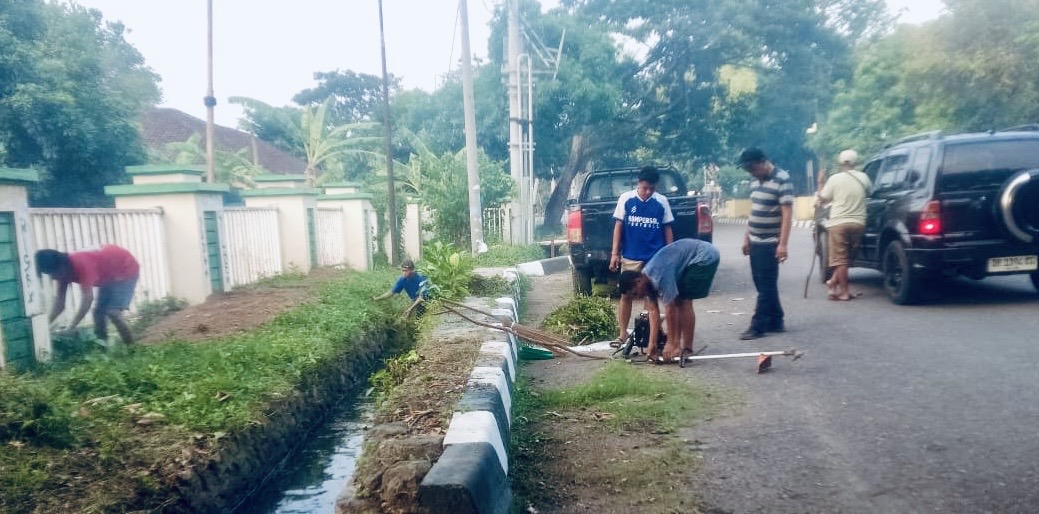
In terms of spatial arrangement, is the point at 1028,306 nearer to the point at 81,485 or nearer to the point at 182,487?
the point at 182,487

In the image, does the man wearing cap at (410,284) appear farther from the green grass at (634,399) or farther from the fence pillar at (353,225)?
the fence pillar at (353,225)

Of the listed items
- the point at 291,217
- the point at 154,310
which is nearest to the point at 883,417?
the point at 154,310

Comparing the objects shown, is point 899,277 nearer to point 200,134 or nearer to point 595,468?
point 595,468

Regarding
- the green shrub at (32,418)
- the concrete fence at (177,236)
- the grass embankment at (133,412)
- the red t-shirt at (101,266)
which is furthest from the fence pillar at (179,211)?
the green shrub at (32,418)

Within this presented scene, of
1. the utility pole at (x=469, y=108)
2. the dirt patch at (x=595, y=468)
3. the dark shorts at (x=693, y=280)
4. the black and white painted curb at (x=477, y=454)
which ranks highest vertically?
the utility pole at (x=469, y=108)

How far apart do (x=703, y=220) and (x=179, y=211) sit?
21.6ft

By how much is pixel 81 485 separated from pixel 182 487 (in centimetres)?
53

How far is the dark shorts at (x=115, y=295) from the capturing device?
679 cm

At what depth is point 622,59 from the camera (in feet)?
99.8

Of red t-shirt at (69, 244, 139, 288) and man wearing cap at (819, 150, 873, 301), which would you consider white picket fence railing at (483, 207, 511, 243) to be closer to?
man wearing cap at (819, 150, 873, 301)

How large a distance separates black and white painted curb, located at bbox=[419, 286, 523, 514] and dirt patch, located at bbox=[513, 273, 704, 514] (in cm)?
16

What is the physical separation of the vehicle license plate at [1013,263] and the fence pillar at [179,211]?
881 cm

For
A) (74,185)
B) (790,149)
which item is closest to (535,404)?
(74,185)

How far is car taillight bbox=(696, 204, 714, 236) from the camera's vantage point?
9.30 meters
